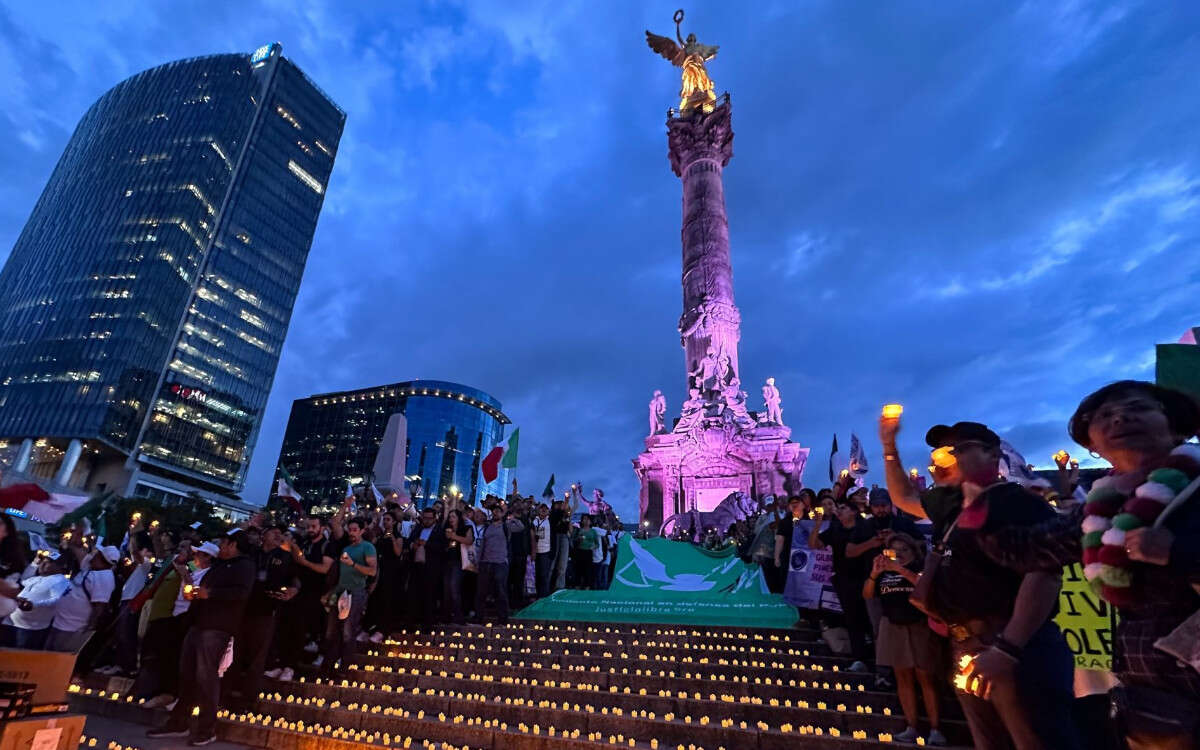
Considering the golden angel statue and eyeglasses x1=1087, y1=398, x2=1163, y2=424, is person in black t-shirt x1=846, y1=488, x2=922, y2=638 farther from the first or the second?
the golden angel statue

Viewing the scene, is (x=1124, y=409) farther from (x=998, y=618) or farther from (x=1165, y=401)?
(x=998, y=618)

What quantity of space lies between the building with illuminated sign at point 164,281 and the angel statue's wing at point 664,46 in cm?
5827

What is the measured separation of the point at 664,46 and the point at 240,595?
45972 millimetres

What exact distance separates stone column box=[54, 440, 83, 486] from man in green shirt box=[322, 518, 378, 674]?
65.7 meters

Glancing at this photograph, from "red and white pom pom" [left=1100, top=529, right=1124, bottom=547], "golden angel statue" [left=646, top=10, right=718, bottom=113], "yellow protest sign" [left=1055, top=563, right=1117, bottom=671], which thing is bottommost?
"yellow protest sign" [left=1055, top=563, right=1117, bottom=671]

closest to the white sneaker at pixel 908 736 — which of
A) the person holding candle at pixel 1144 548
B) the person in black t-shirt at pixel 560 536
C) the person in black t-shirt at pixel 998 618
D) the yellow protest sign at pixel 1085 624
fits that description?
the yellow protest sign at pixel 1085 624

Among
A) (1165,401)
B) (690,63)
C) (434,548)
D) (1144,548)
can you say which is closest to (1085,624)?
(1165,401)

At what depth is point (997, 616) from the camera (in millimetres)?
2432

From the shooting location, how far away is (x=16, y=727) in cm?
312

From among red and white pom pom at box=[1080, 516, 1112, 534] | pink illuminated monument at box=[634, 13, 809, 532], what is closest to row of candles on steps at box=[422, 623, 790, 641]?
red and white pom pom at box=[1080, 516, 1112, 534]

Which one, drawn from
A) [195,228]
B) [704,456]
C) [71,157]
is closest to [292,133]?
[195,228]

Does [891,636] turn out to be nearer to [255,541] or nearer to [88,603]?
[255,541]

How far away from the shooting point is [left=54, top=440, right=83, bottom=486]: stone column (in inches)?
2089

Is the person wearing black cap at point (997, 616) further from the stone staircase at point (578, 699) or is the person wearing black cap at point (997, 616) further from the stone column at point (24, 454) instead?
the stone column at point (24, 454)
